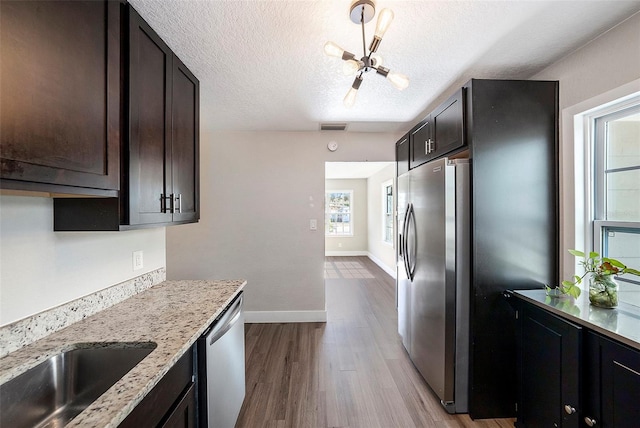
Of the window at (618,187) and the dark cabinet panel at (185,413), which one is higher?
the window at (618,187)

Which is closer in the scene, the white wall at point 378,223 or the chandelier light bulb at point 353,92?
the chandelier light bulb at point 353,92

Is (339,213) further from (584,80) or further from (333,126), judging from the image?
(584,80)

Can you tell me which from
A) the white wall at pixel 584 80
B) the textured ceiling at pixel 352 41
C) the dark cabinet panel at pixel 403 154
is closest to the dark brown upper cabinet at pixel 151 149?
the textured ceiling at pixel 352 41

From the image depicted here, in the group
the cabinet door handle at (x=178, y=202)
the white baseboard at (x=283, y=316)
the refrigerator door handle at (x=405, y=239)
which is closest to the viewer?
the cabinet door handle at (x=178, y=202)

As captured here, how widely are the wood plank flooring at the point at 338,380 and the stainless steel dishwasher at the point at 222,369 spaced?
1.21ft

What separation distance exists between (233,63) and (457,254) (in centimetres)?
206

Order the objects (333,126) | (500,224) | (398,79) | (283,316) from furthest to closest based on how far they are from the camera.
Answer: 1. (283,316)
2. (333,126)
3. (500,224)
4. (398,79)

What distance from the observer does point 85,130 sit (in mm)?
1029

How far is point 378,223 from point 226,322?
6.16 metres

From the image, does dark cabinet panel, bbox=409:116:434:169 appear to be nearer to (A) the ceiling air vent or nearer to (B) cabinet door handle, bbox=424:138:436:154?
(B) cabinet door handle, bbox=424:138:436:154

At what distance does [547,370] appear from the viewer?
1521 millimetres

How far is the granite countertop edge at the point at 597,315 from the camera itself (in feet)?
3.85

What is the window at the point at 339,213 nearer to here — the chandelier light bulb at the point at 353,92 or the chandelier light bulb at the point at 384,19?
the chandelier light bulb at the point at 353,92

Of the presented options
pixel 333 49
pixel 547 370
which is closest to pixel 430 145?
pixel 333 49
